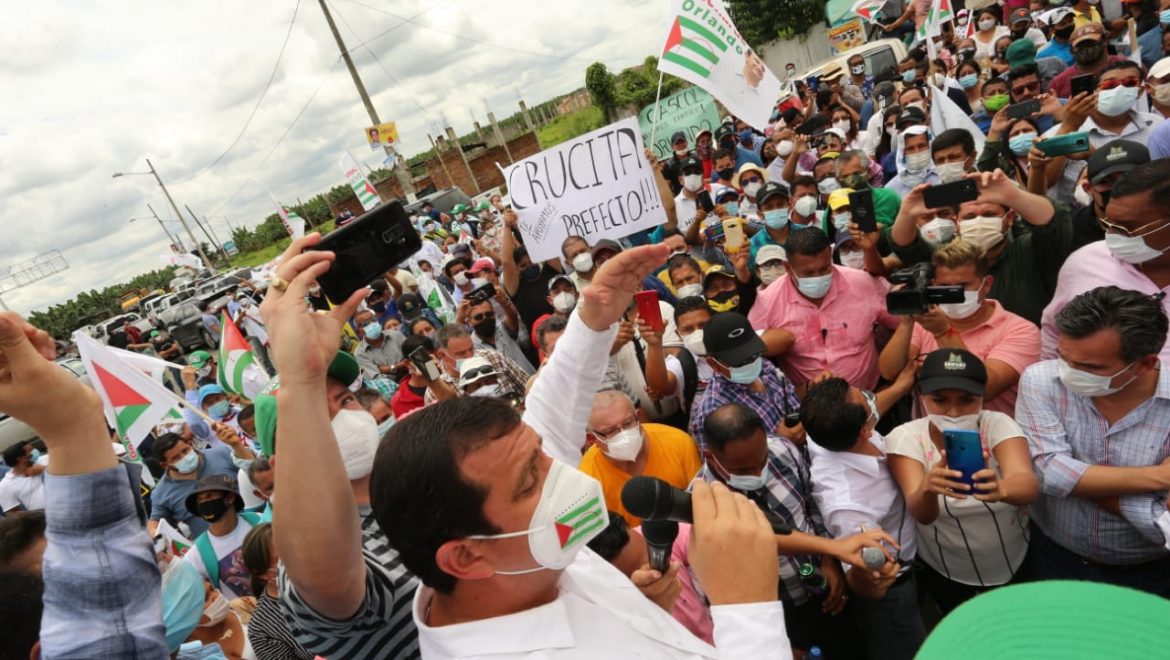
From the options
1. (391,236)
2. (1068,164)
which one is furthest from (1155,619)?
(1068,164)

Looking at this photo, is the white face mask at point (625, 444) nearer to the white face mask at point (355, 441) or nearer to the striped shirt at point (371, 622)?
the white face mask at point (355, 441)

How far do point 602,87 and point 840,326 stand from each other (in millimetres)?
26672

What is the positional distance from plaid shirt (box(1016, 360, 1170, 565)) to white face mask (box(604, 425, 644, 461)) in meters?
1.60

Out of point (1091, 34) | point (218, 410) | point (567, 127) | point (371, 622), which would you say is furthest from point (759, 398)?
point (567, 127)

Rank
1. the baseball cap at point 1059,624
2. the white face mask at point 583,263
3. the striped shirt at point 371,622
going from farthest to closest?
the white face mask at point 583,263, the striped shirt at point 371,622, the baseball cap at point 1059,624

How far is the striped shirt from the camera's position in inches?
52.7

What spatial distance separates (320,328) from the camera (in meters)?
1.25

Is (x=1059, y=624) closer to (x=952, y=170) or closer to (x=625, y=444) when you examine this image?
(x=625, y=444)

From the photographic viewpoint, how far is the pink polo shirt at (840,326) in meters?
3.55

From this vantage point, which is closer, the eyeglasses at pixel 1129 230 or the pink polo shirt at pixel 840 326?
the eyeglasses at pixel 1129 230

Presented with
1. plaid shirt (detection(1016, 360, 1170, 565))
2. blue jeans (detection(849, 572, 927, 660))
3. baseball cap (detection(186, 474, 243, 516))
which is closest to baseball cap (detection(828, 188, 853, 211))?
plaid shirt (detection(1016, 360, 1170, 565))

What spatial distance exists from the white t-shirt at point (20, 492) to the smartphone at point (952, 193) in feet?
24.3

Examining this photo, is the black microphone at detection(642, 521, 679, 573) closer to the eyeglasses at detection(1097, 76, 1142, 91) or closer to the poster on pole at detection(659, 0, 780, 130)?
the eyeglasses at detection(1097, 76, 1142, 91)

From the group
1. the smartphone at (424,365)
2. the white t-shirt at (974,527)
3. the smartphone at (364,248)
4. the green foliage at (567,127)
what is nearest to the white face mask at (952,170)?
the white t-shirt at (974,527)
